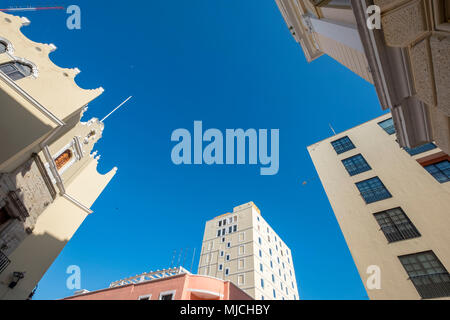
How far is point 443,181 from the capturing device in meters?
13.6

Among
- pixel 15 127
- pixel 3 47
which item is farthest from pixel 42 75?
pixel 15 127

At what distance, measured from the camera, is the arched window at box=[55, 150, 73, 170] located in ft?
51.9

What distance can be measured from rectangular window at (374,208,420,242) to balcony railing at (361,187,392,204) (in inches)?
43.9

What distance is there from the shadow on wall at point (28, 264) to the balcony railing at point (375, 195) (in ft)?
78.4

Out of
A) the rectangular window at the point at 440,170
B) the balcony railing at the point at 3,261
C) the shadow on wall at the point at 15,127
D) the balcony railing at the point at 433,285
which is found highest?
the rectangular window at the point at 440,170

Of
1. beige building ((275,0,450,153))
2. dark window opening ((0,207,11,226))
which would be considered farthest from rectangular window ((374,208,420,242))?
dark window opening ((0,207,11,226))

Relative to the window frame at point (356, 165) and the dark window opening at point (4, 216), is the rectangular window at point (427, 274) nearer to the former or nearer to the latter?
the window frame at point (356, 165)

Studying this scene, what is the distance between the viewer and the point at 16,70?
13148mm

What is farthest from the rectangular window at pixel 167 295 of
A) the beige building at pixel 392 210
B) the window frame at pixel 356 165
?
the window frame at pixel 356 165

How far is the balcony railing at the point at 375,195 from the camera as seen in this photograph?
14.7 m

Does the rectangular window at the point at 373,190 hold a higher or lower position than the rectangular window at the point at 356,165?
lower

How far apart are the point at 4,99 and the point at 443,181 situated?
1084 inches
